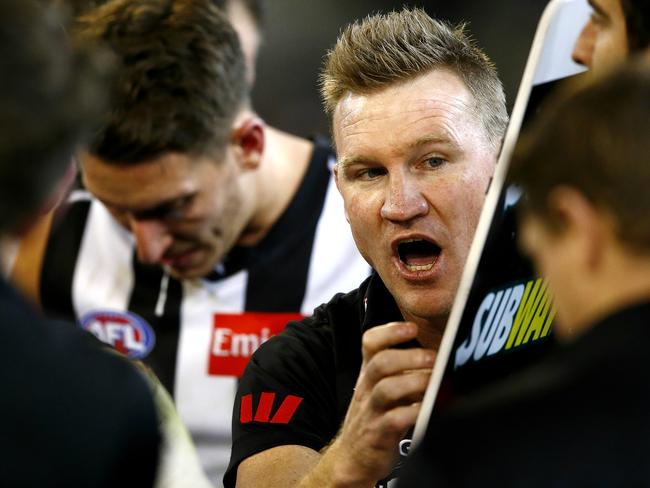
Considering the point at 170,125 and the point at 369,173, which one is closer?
the point at 369,173

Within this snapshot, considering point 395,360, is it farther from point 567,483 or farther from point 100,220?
point 100,220

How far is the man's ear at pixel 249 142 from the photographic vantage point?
7.52 ft

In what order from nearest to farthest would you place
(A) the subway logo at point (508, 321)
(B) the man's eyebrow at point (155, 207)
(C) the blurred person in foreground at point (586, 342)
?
(C) the blurred person in foreground at point (586, 342), (A) the subway logo at point (508, 321), (B) the man's eyebrow at point (155, 207)

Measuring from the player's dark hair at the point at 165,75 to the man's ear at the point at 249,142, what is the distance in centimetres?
7

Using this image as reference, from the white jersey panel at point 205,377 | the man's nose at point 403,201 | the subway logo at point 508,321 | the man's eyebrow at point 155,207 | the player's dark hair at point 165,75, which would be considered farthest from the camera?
the white jersey panel at point 205,377

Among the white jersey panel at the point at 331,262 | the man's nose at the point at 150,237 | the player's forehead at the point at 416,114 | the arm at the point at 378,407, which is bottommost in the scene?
the white jersey panel at the point at 331,262

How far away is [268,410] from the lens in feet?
5.05

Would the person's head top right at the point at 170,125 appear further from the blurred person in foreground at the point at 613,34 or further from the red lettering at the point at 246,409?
the blurred person in foreground at the point at 613,34

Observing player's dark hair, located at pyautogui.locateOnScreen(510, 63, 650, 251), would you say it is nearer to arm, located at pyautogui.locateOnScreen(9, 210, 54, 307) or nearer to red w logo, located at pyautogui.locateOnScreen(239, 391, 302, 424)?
red w logo, located at pyautogui.locateOnScreen(239, 391, 302, 424)

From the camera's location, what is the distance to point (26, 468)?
28.9 inches

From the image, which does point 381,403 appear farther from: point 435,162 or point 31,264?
point 31,264

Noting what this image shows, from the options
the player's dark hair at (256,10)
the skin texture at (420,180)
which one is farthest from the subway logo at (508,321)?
the player's dark hair at (256,10)

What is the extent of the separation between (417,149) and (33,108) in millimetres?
830

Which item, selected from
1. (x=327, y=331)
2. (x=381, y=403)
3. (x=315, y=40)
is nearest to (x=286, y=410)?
(x=327, y=331)
